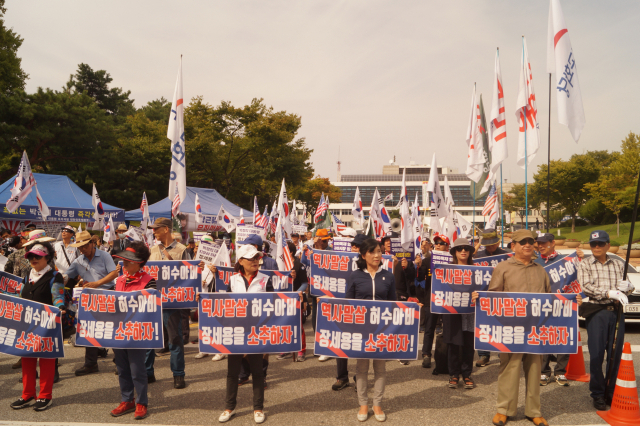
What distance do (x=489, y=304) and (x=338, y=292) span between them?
2.91m

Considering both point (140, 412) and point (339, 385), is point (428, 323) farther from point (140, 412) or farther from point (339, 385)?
point (140, 412)

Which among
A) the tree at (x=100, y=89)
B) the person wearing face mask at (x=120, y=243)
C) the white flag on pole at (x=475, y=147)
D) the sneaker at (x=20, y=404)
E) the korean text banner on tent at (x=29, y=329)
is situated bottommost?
the sneaker at (x=20, y=404)

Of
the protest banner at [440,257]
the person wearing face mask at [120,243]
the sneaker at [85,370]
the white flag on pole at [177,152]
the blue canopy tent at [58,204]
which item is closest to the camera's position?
the sneaker at [85,370]

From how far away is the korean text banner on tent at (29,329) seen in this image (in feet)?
17.3

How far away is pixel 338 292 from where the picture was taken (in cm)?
769

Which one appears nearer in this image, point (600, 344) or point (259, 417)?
point (259, 417)

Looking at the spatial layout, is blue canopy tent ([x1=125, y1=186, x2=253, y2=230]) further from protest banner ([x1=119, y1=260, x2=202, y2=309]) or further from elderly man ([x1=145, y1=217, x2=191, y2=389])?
protest banner ([x1=119, y1=260, x2=202, y2=309])

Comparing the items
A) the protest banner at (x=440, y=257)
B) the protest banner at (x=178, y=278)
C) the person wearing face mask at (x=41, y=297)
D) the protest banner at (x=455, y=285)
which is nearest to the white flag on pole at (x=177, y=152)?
the protest banner at (x=178, y=278)

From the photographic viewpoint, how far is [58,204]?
18.0m

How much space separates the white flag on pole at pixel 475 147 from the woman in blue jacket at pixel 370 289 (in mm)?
8272

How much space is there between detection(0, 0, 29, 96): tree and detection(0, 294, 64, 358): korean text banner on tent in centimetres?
2687

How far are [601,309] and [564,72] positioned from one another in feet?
14.1

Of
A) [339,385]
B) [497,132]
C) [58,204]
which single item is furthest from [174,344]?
[58,204]

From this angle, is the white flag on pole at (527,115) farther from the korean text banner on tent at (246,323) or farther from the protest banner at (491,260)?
the korean text banner on tent at (246,323)
